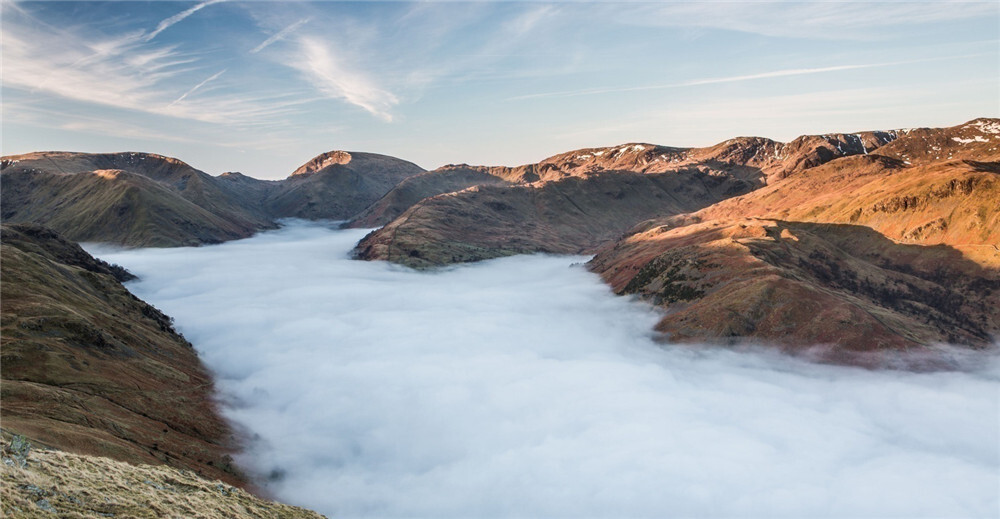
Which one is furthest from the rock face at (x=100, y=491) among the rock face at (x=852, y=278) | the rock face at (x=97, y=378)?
the rock face at (x=852, y=278)

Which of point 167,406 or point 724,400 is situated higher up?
point 167,406

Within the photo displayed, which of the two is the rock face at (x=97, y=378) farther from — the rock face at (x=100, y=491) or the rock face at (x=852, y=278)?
the rock face at (x=852, y=278)

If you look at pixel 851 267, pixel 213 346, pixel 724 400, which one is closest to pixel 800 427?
pixel 724 400

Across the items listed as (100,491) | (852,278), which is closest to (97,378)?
(100,491)

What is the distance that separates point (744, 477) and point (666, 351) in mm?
50033

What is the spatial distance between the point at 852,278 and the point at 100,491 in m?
190

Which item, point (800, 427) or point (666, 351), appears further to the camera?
point (666, 351)

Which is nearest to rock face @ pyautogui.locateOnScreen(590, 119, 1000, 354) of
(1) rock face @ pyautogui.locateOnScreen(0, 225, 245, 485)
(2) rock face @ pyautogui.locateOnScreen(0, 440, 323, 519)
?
(1) rock face @ pyautogui.locateOnScreen(0, 225, 245, 485)

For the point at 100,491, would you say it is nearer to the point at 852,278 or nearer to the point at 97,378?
the point at 97,378

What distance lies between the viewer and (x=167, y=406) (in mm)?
77625

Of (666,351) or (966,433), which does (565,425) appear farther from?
(966,433)

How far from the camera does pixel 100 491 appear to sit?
99.9ft

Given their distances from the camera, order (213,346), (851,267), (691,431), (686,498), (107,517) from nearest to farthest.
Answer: (107,517) → (686,498) → (691,431) → (213,346) → (851,267)

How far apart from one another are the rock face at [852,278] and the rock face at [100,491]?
115520mm
